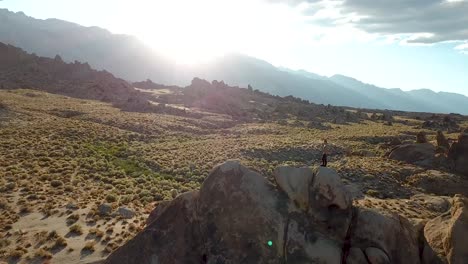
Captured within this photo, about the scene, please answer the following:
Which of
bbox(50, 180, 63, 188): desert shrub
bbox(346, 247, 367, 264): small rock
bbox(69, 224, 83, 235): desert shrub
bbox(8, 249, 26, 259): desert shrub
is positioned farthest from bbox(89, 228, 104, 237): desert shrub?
bbox(346, 247, 367, 264): small rock

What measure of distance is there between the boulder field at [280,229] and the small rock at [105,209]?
1431 cm

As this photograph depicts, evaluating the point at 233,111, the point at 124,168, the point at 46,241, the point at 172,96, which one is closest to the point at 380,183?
the point at 124,168

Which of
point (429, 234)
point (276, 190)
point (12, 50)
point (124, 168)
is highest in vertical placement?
point (12, 50)

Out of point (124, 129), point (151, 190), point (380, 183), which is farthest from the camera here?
point (124, 129)

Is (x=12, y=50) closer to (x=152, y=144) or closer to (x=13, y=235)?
(x=152, y=144)

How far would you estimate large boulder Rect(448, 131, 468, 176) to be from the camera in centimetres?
5075

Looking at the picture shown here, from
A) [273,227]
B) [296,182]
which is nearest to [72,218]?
[273,227]

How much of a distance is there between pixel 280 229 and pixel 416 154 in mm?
49252

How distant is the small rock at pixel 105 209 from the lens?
30.0m

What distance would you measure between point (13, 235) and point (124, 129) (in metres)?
54.7

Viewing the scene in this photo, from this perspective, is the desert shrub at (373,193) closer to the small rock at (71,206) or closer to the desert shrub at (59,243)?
the small rock at (71,206)

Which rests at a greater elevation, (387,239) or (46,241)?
(387,239)

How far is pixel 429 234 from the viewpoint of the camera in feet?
61.9

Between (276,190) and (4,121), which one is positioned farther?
(4,121)
